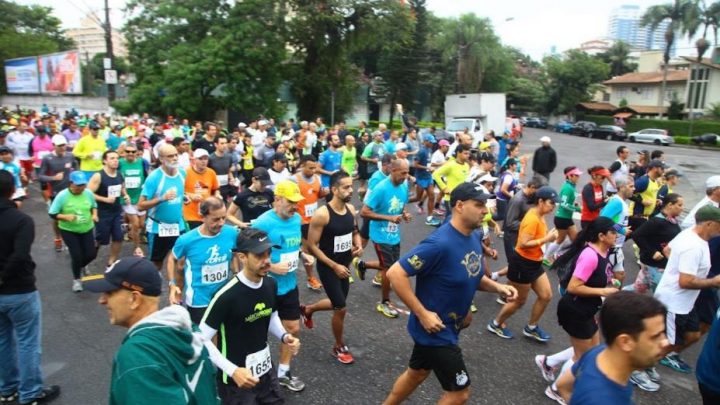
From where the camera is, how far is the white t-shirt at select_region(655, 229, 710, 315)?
170 inches

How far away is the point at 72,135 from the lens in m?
14.5

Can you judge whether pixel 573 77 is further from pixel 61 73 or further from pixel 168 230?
pixel 168 230

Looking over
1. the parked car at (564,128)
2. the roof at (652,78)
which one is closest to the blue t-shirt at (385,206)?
the parked car at (564,128)

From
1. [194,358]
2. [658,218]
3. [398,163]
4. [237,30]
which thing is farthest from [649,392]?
[237,30]

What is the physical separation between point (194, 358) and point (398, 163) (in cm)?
436

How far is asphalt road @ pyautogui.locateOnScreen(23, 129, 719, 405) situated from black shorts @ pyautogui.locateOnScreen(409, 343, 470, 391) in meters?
1.13

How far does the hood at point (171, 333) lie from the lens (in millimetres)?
1957

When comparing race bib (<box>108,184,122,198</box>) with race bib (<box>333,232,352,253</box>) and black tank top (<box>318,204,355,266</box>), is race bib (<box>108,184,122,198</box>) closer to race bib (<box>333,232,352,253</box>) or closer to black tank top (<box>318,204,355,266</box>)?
black tank top (<box>318,204,355,266</box>)

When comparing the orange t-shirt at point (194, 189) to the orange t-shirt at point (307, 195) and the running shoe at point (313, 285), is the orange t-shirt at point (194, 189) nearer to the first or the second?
the orange t-shirt at point (307, 195)

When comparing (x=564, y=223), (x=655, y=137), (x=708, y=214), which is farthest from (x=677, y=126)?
(x=708, y=214)

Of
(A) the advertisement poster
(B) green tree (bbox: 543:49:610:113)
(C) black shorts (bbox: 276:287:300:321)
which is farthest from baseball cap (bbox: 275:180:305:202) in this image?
(B) green tree (bbox: 543:49:610:113)

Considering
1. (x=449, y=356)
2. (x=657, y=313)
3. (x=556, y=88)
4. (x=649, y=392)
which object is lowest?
(x=649, y=392)

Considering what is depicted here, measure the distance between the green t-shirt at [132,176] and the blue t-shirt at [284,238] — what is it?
4592 mm

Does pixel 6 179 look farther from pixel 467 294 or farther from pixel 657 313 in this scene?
pixel 657 313
